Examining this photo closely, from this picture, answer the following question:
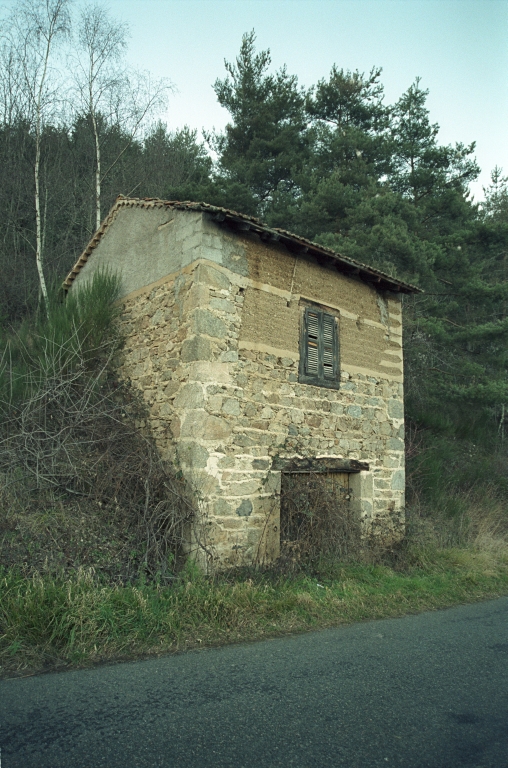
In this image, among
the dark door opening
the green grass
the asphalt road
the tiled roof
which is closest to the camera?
the asphalt road

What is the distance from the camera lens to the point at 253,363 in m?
7.84

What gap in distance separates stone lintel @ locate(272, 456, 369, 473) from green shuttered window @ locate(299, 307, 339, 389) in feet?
3.89

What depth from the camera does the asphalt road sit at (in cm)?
304

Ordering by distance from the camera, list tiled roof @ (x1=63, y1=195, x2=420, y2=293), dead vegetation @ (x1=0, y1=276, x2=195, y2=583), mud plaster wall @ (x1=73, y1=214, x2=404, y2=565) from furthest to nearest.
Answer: tiled roof @ (x1=63, y1=195, x2=420, y2=293) → mud plaster wall @ (x1=73, y1=214, x2=404, y2=565) → dead vegetation @ (x1=0, y1=276, x2=195, y2=583)

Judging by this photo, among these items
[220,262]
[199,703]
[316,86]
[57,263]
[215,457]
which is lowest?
[199,703]

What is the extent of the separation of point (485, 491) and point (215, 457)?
371 inches

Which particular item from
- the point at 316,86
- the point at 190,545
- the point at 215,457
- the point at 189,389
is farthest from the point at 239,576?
the point at 316,86

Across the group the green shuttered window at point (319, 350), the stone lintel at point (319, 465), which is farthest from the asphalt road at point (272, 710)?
the green shuttered window at point (319, 350)

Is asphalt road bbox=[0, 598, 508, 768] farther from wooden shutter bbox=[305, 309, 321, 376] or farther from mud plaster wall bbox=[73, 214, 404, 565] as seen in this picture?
wooden shutter bbox=[305, 309, 321, 376]

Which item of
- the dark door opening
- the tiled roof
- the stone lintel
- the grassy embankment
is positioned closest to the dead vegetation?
the grassy embankment

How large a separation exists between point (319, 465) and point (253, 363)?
1.96 m

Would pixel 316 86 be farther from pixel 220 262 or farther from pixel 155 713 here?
pixel 155 713

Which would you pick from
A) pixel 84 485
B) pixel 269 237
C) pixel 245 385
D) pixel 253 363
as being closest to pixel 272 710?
pixel 84 485

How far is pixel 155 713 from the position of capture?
3506 millimetres
